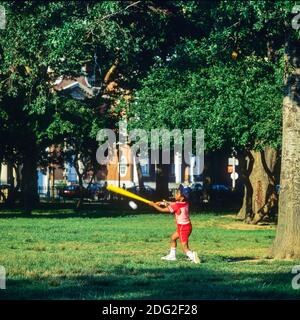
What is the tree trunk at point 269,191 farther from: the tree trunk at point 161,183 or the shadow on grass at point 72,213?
the tree trunk at point 161,183

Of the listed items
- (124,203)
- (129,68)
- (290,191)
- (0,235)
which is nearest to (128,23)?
(129,68)

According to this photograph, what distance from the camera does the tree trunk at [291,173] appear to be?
1927cm

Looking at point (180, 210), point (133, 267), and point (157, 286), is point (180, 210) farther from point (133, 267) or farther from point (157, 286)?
point (157, 286)

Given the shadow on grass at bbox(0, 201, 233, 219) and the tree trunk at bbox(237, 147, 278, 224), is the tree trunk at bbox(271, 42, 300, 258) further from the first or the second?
the shadow on grass at bbox(0, 201, 233, 219)

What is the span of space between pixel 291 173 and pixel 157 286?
675 centimetres

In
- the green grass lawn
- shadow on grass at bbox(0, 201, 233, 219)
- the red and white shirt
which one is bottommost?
shadow on grass at bbox(0, 201, 233, 219)

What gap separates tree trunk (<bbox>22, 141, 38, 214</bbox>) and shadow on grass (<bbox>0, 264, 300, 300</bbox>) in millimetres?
30435

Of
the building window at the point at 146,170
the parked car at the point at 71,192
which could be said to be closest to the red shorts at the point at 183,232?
the parked car at the point at 71,192

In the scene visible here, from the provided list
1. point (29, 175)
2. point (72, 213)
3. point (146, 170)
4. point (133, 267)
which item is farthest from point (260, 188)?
point (146, 170)

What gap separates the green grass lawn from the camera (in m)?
13.1

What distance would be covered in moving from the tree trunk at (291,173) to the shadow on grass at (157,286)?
150 inches

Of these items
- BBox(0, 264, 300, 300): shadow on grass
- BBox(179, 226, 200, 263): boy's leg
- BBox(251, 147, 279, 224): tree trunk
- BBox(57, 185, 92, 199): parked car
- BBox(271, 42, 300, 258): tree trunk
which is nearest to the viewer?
BBox(0, 264, 300, 300): shadow on grass

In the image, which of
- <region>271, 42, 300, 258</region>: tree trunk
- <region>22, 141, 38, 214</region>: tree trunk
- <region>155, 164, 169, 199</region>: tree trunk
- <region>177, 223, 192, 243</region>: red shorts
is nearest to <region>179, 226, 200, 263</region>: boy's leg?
<region>177, 223, 192, 243</region>: red shorts

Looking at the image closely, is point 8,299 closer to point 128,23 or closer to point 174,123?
point 174,123
